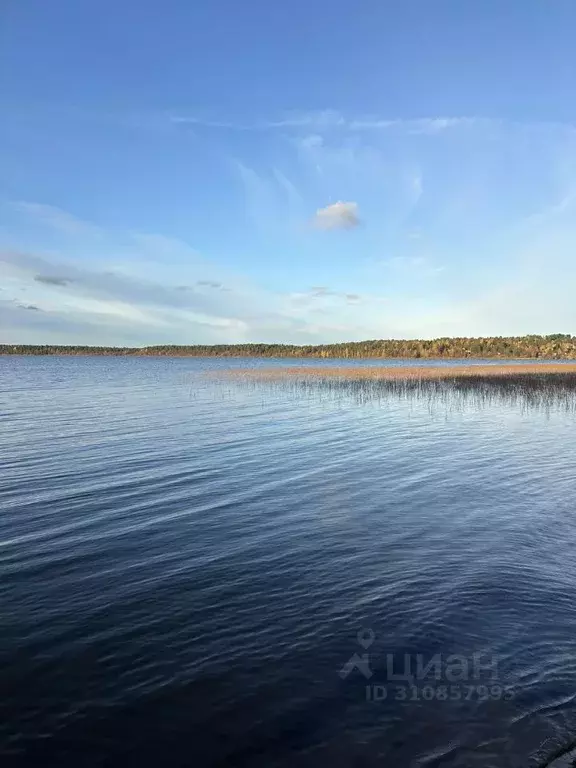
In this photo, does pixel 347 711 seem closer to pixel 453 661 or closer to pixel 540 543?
pixel 453 661

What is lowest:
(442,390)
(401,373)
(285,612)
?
(285,612)

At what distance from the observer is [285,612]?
29.3 ft

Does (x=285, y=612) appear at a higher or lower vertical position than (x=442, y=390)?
lower

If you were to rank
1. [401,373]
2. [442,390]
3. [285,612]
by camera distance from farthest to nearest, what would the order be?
[401,373] → [442,390] → [285,612]

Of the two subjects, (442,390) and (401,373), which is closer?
(442,390)

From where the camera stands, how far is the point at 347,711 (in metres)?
6.59

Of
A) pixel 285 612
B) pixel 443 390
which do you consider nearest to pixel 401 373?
pixel 443 390

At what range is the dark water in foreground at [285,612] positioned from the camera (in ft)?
20.3

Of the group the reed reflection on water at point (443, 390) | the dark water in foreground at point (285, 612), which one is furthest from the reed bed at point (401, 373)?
the dark water in foreground at point (285, 612)

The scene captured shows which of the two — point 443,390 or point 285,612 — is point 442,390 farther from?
point 285,612

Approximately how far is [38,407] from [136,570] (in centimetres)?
3085

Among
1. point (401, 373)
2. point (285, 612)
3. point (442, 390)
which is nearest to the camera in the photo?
point (285, 612)

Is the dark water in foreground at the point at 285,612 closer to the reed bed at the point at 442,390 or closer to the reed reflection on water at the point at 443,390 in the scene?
the reed reflection on water at the point at 443,390

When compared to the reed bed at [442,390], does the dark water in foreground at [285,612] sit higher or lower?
lower
